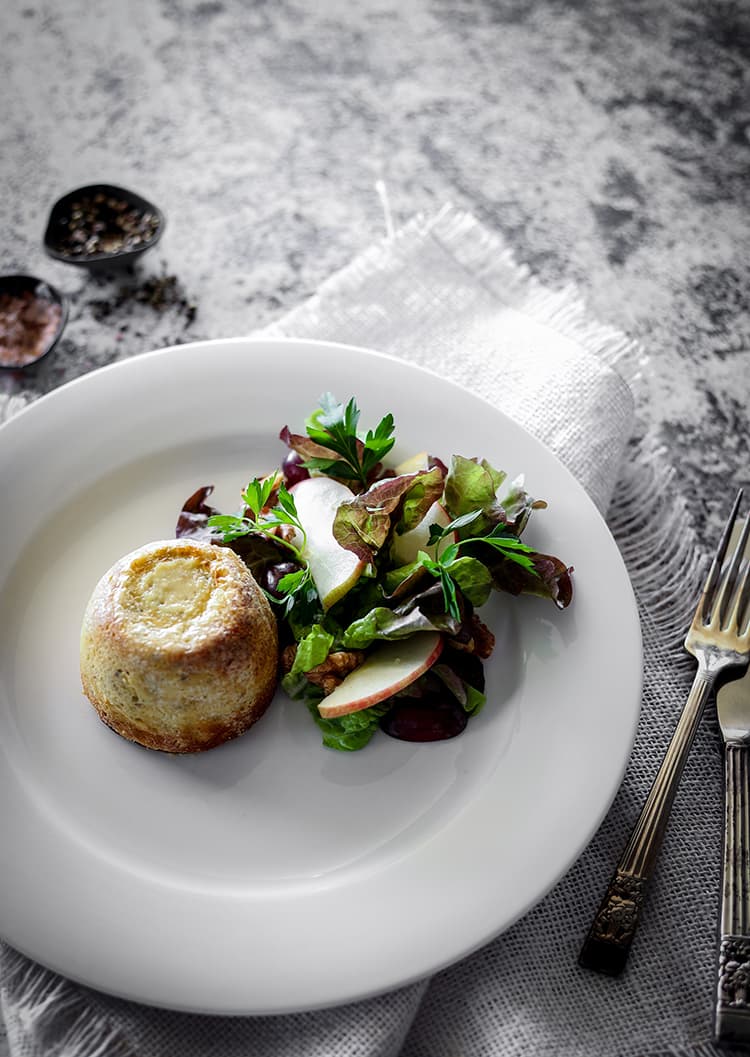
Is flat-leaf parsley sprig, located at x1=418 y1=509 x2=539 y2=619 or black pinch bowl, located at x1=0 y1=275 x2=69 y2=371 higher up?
flat-leaf parsley sprig, located at x1=418 y1=509 x2=539 y2=619

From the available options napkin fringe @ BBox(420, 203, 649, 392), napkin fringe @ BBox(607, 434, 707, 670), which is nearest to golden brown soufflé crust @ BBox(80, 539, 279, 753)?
napkin fringe @ BBox(607, 434, 707, 670)

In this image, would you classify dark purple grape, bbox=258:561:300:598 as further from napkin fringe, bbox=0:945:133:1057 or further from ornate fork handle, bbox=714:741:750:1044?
ornate fork handle, bbox=714:741:750:1044

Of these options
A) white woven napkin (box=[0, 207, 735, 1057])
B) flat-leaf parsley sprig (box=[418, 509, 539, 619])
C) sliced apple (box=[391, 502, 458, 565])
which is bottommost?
white woven napkin (box=[0, 207, 735, 1057])

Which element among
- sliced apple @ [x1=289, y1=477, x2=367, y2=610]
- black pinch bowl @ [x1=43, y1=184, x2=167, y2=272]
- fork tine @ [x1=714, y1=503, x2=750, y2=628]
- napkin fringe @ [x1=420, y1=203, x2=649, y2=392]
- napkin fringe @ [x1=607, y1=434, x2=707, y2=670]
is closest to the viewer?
sliced apple @ [x1=289, y1=477, x2=367, y2=610]

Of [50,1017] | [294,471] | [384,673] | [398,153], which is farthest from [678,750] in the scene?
[398,153]

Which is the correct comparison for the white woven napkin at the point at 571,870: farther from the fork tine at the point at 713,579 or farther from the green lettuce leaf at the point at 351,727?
the green lettuce leaf at the point at 351,727

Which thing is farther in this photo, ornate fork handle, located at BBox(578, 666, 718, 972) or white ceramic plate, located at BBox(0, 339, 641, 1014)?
ornate fork handle, located at BBox(578, 666, 718, 972)

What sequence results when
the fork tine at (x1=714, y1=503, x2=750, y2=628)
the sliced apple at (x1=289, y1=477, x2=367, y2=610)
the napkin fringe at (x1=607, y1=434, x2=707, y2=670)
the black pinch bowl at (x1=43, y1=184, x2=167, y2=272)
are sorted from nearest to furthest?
the sliced apple at (x1=289, y1=477, x2=367, y2=610), the fork tine at (x1=714, y1=503, x2=750, y2=628), the napkin fringe at (x1=607, y1=434, x2=707, y2=670), the black pinch bowl at (x1=43, y1=184, x2=167, y2=272)

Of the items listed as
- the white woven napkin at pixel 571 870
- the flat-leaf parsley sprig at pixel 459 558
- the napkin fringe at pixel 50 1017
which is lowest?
the napkin fringe at pixel 50 1017

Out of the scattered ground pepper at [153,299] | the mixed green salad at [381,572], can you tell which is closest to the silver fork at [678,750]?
the mixed green salad at [381,572]
